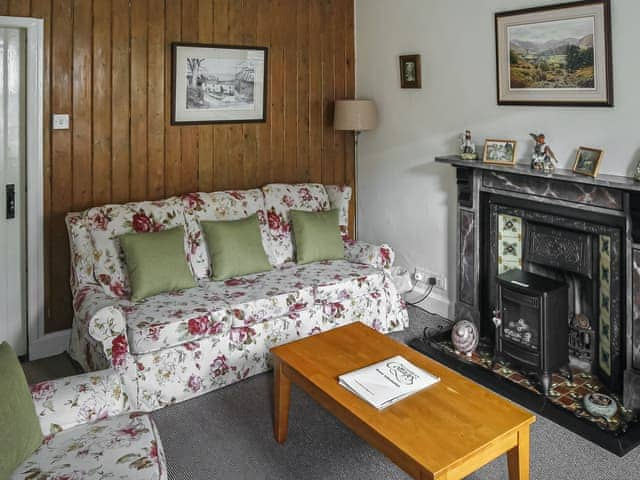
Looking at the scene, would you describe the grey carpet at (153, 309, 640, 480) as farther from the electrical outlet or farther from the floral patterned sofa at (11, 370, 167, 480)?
the electrical outlet

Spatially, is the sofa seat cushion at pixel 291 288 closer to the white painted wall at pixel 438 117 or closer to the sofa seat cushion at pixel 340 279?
the sofa seat cushion at pixel 340 279

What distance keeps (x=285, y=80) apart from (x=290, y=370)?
2674mm

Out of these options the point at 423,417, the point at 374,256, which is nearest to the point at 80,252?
the point at 374,256

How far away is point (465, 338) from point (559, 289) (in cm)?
68

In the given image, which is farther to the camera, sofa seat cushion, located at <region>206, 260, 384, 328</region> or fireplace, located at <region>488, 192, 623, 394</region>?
sofa seat cushion, located at <region>206, 260, 384, 328</region>

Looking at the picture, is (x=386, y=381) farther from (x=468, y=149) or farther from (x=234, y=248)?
(x=468, y=149)

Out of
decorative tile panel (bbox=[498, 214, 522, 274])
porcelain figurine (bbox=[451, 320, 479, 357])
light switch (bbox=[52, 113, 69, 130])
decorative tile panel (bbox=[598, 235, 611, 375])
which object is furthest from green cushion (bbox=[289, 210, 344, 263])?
decorative tile panel (bbox=[598, 235, 611, 375])

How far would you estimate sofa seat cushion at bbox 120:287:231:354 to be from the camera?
3.09 m

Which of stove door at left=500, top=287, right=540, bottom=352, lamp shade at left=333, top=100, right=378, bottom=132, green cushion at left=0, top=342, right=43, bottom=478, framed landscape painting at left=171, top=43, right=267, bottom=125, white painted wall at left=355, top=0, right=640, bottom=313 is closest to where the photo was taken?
green cushion at left=0, top=342, right=43, bottom=478

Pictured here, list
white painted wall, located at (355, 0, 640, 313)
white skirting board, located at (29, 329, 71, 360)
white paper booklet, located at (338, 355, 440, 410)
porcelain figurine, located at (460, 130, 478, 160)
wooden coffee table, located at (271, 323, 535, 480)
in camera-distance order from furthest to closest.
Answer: porcelain figurine, located at (460, 130, 478, 160)
white skirting board, located at (29, 329, 71, 360)
white painted wall, located at (355, 0, 640, 313)
white paper booklet, located at (338, 355, 440, 410)
wooden coffee table, located at (271, 323, 535, 480)

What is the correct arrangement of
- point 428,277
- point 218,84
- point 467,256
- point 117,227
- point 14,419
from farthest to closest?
point 428,277 → point 218,84 → point 467,256 → point 117,227 → point 14,419

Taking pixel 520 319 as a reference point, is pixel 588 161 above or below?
above

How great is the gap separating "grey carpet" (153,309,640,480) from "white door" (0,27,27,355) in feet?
4.34

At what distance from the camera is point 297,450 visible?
2803 millimetres
